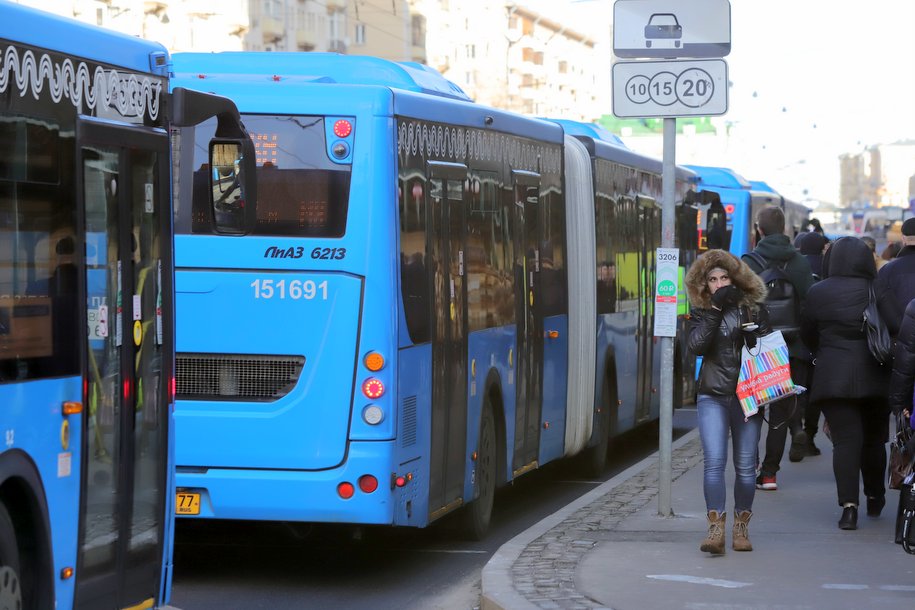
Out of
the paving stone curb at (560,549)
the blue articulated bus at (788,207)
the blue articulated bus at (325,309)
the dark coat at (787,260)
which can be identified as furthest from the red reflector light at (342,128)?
the blue articulated bus at (788,207)

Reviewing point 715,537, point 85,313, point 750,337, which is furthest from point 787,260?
point 85,313

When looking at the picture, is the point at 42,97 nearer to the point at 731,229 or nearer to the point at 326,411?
the point at 326,411

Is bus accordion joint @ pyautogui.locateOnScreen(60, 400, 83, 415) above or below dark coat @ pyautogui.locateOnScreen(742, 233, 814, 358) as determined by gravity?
below

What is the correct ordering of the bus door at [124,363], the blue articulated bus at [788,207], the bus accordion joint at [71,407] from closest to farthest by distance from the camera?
the bus accordion joint at [71,407] → the bus door at [124,363] → the blue articulated bus at [788,207]

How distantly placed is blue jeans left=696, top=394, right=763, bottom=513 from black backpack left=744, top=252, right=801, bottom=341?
3.73 meters

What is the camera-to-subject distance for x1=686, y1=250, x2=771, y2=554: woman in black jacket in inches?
388

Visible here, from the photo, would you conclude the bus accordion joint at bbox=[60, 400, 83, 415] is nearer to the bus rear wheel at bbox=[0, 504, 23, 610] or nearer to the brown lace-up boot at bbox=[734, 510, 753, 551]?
the bus rear wheel at bbox=[0, 504, 23, 610]

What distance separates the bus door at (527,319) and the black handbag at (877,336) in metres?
2.41

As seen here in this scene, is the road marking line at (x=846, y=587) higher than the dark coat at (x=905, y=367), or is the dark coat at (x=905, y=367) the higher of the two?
the dark coat at (x=905, y=367)

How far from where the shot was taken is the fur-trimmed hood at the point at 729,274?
9.89 metres

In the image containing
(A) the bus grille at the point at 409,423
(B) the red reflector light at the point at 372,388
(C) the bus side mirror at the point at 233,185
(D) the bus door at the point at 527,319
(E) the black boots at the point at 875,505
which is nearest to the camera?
(C) the bus side mirror at the point at 233,185

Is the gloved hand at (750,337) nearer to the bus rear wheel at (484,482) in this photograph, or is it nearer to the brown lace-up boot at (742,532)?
the brown lace-up boot at (742,532)

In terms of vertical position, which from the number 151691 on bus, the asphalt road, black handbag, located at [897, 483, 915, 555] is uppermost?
the number 151691 on bus

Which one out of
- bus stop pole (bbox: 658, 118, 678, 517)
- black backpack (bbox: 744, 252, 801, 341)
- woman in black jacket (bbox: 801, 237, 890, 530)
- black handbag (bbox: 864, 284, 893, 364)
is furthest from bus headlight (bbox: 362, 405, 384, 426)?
black backpack (bbox: 744, 252, 801, 341)
